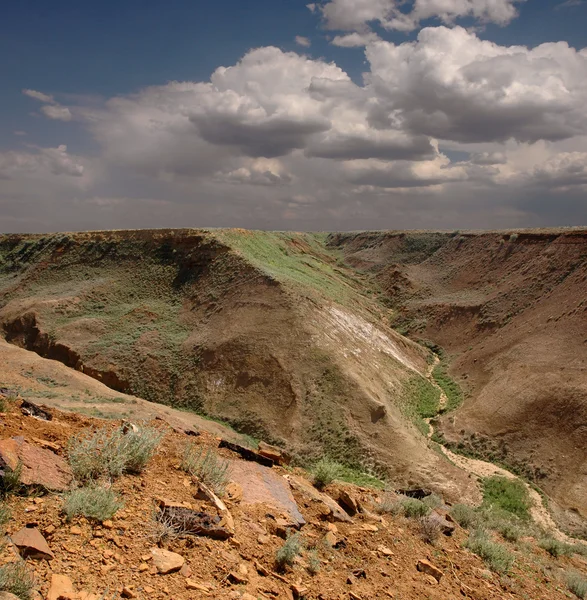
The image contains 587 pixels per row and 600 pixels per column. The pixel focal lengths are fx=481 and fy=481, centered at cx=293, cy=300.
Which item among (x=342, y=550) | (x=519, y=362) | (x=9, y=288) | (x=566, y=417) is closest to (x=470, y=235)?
(x=519, y=362)

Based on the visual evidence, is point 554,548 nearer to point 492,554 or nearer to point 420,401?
point 492,554

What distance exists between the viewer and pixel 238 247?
40.2 meters

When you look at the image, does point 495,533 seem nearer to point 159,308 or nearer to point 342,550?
point 342,550

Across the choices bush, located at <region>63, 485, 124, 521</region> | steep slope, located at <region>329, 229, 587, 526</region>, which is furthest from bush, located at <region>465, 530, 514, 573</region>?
steep slope, located at <region>329, 229, 587, 526</region>

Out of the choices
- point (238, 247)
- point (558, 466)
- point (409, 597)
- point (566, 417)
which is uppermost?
point (238, 247)

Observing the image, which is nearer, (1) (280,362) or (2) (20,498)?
(2) (20,498)

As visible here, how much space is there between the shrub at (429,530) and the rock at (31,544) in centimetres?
620

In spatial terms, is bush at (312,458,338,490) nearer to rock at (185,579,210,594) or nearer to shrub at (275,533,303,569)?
shrub at (275,533,303,569)

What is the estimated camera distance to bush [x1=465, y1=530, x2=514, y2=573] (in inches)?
325

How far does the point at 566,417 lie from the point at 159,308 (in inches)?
1075

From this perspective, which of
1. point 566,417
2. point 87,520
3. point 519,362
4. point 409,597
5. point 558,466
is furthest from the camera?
point 519,362

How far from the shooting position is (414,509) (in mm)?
9062

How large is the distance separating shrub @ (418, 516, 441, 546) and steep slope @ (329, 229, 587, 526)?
1619 cm

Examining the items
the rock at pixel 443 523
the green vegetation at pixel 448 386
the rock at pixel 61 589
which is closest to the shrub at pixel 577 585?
the rock at pixel 443 523
